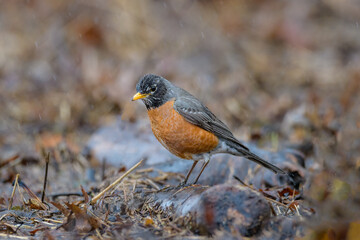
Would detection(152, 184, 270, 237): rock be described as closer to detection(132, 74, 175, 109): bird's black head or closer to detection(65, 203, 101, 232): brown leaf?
detection(65, 203, 101, 232): brown leaf

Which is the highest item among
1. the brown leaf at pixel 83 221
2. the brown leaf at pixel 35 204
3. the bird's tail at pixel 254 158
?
the bird's tail at pixel 254 158

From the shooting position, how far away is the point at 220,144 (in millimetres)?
4863

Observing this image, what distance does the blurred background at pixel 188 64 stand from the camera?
23.7 ft

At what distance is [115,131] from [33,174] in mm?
1332

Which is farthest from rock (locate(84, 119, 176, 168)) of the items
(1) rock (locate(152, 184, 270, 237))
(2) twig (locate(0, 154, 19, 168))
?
(1) rock (locate(152, 184, 270, 237))

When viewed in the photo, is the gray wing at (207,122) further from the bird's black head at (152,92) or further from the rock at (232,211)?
the rock at (232,211)

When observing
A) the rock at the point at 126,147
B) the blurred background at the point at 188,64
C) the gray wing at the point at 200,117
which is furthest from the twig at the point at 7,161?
the gray wing at the point at 200,117

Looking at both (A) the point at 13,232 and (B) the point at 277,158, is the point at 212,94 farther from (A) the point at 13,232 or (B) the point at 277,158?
(A) the point at 13,232

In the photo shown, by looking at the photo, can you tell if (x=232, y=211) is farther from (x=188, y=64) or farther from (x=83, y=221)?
(x=188, y=64)

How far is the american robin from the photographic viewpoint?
14.9 ft

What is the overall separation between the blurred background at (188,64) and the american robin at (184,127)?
1368mm

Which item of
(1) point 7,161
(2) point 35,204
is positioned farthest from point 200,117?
(1) point 7,161

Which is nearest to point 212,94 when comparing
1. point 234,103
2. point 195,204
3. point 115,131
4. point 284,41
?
point 234,103

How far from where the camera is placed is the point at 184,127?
181 inches
